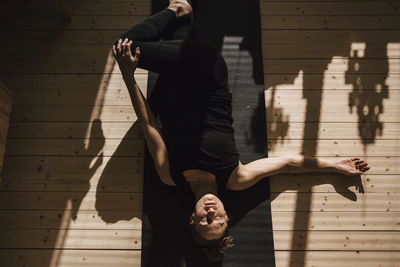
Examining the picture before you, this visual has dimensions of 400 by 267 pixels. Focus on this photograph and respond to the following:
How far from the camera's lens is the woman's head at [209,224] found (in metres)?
2.38

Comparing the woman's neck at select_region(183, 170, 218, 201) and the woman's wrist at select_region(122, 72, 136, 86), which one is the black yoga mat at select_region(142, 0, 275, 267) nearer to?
the woman's neck at select_region(183, 170, 218, 201)

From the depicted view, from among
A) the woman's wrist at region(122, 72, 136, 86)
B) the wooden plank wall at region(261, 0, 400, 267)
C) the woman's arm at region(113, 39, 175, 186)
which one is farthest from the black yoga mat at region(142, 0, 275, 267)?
the woman's wrist at region(122, 72, 136, 86)

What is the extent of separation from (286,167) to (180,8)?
1553 millimetres

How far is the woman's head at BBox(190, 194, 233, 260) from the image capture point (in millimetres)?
2379

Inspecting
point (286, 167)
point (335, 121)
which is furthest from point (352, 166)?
point (286, 167)

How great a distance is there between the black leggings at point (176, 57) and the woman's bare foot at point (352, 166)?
3.93ft

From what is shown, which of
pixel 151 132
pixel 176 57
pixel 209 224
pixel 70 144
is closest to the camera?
pixel 209 224

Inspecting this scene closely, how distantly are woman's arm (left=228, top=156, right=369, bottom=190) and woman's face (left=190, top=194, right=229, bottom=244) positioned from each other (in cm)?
31

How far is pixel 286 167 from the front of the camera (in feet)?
9.10

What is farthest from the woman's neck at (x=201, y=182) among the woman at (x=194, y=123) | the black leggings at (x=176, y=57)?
the black leggings at (x=176, y=57)

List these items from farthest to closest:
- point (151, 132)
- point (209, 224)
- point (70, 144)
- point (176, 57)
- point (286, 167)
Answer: point (70, 144)
point (286, 167)
point (151, 132)
point (176, 57)
point (209, 224)

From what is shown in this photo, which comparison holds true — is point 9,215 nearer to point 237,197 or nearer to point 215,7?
point 237,197

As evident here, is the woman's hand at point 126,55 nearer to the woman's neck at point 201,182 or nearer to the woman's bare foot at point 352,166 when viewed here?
the woman's neck at point 201,182

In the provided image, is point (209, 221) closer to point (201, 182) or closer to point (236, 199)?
point (201, 182)
